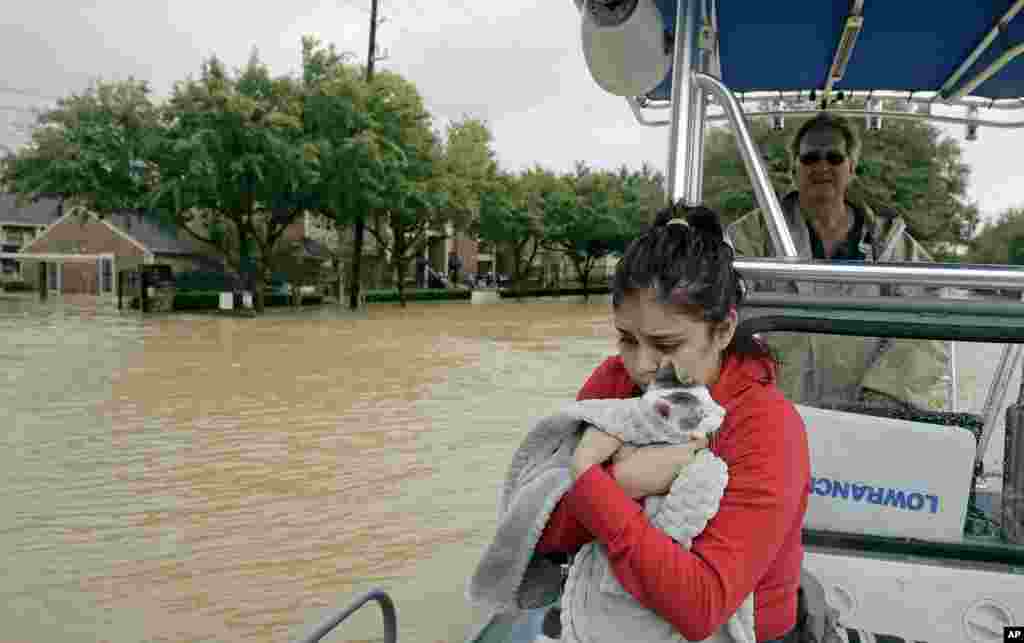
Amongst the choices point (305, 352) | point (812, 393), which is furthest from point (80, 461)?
point (305, 352)

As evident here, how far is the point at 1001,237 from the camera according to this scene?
52062mm

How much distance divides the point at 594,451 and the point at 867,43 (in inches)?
125

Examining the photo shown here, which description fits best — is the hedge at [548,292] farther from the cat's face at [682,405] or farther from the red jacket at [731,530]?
the cat's face at [682,405]

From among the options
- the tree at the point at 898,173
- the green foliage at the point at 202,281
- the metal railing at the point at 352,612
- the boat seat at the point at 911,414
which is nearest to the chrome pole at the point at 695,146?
the boat seat at the point at 911,414

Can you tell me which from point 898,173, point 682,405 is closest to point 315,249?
point 898,173

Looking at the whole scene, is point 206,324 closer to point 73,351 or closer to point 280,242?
point 73,351

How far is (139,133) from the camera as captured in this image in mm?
28703

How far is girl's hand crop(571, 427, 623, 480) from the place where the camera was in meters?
1.38

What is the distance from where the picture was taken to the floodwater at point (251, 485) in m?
5.16

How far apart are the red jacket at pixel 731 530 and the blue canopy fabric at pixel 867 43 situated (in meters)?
1.83

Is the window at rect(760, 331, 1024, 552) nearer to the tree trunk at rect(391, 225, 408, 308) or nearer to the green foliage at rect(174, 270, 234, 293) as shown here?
the tree trunk at rect(391, 225, 408, 308)

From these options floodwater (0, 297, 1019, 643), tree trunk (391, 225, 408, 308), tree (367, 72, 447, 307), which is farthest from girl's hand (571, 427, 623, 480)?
tree trunk (391, 225, 408, 308)

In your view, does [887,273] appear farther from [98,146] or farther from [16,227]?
[16,227]

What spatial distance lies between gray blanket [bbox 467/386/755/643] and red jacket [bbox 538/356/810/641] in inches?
1.2
